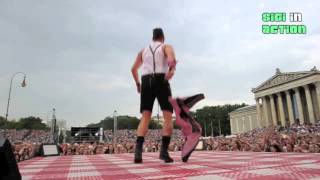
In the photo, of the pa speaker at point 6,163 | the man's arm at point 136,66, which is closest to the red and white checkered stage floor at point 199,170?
the pa speaker at point 6,163

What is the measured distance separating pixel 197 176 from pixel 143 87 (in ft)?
9.03

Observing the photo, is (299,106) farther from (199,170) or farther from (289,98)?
(199,170)

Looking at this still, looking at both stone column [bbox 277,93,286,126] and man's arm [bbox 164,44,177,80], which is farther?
stone column [bbox 277,93,286,126]

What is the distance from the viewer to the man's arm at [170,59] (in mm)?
5062

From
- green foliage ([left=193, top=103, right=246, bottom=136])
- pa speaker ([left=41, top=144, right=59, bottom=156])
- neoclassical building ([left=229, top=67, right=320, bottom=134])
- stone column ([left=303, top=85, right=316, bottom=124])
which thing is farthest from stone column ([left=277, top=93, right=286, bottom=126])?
pa speaker ([left=41, top=144, right=59, bottom=156])

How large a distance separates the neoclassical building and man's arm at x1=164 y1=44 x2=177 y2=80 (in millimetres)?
74554

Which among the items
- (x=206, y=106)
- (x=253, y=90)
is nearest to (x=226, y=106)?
(x=206, y=106)

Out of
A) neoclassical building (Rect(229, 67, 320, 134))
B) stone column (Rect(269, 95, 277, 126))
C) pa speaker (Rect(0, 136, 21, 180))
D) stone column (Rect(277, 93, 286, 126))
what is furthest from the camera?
stone column (Rect(269, 95, 277, 126))

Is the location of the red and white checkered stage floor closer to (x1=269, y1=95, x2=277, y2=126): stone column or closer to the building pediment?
the building pediment

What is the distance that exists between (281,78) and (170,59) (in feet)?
275

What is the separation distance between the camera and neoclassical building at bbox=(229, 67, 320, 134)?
71812 mm

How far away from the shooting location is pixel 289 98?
7794 centimetres

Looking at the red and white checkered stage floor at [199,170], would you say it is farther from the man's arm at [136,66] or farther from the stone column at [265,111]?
the stone column at [265,111]

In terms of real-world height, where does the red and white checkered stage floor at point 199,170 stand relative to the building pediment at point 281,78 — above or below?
below
